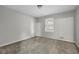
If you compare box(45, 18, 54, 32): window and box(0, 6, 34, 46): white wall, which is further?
box(0, 6, 34, 46): white wall

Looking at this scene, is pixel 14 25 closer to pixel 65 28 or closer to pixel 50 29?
pixel 50 29

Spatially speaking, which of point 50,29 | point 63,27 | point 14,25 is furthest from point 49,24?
point 14,25

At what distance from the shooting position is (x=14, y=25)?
2.26 metres

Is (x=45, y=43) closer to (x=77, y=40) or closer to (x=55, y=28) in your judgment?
(x=55, y=28)

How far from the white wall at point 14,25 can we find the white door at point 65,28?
787 mm

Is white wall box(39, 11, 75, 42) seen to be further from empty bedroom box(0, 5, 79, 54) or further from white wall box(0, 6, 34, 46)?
white wall box(0, 6, 34, 46)

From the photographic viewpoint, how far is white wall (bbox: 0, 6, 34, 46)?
176 centimetres

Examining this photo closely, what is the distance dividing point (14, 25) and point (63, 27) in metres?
1.78

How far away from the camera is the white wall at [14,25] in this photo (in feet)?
5.79

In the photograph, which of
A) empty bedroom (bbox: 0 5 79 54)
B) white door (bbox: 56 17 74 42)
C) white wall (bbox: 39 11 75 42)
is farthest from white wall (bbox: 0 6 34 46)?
white door (bbox: 56 17 74 42)

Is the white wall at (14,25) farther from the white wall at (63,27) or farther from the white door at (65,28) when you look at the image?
the white door at (65,28)

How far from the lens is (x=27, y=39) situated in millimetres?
1734

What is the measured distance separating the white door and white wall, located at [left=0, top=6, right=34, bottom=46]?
31.0 inches
